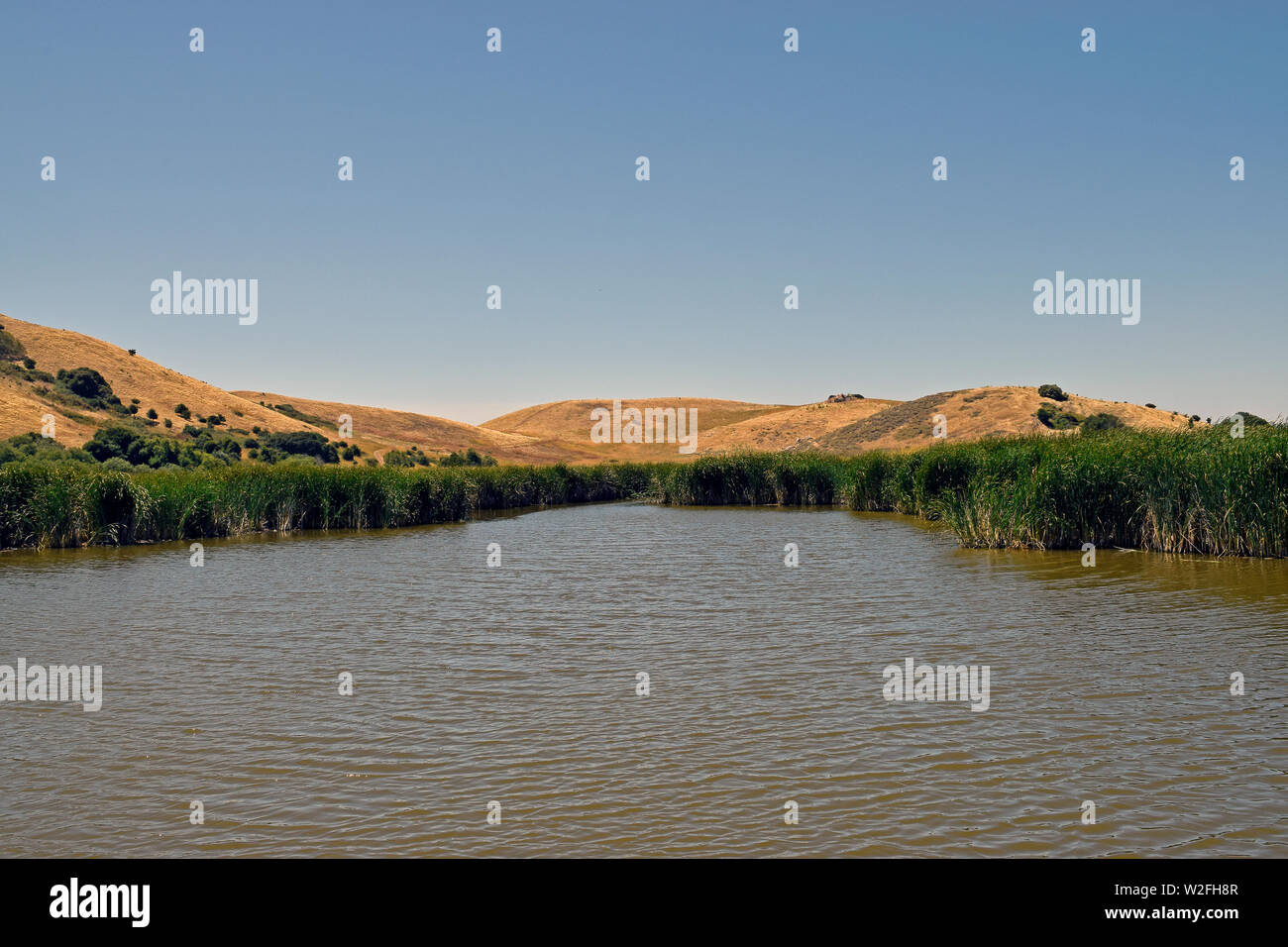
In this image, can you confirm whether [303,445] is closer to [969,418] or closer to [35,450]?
[35,450]

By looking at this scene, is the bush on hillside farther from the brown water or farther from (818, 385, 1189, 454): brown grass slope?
the brown water

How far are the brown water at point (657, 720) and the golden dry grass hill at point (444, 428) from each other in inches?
2599

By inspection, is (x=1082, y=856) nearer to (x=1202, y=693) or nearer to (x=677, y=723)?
(x=677, y=723)

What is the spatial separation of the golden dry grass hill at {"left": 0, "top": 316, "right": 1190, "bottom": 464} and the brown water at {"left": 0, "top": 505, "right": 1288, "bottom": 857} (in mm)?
66007

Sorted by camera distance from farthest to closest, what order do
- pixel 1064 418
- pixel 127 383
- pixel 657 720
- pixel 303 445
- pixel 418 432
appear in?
pixel 418 432 → pixel 127 383 → pixel 303 445 → pixel 1064 418 → pixel 657 720

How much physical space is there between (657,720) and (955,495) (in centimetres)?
2301

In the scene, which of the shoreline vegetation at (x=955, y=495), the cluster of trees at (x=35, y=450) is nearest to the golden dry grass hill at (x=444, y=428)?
the cluster of trees at (x=35, y=450)

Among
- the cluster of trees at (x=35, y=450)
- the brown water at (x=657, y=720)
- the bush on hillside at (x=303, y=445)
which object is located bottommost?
the brown water at (x=657, y=720)

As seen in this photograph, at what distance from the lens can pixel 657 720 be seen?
9.77 metres

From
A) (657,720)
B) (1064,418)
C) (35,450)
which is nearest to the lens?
(657,720)

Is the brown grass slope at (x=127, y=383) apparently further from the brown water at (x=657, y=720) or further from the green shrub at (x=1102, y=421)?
the brown water at (x=657, y=720)

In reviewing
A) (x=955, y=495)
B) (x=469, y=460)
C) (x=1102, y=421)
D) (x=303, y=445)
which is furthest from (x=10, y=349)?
(x=1102, y=421)

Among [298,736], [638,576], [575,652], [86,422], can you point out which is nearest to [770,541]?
[638,576]

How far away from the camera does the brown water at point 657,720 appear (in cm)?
694
